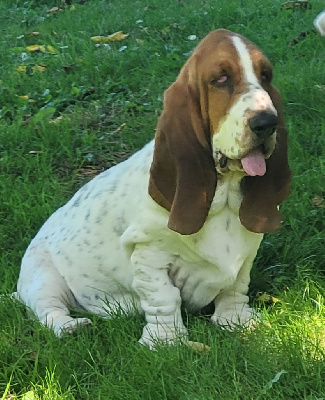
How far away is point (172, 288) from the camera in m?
3.48

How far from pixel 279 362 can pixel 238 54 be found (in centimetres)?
130

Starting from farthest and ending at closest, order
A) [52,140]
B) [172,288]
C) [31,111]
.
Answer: [31,111] < [52,140] < [172,288]

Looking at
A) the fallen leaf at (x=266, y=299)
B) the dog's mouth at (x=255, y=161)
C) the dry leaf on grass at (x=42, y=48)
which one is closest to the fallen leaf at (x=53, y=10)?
the dry leaf on grass at (x=42, y=48)

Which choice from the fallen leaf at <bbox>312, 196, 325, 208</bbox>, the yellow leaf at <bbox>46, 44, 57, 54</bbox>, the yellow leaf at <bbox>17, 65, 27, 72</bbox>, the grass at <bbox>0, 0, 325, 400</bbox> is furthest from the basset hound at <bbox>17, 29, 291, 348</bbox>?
the yellow leaf at <bbox>46, 44, 57, 54</bbox>

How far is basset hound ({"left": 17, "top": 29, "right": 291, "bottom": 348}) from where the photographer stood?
3.08m

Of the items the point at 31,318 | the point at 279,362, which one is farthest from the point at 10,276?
the point at 279,362

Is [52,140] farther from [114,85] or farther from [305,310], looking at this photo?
[305,310]

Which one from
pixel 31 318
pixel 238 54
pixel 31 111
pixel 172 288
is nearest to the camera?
pixel 238 54

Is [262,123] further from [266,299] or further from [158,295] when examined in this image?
[266,299]

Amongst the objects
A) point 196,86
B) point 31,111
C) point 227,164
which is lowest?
point 31,111

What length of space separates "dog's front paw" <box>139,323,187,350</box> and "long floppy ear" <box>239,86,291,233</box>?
1.90 ft

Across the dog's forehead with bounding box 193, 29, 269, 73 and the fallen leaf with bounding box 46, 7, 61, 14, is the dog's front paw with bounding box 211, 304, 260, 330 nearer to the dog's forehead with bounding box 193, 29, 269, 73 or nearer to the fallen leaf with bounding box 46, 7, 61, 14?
the dog's forehead with bounding box 193, 29, 269, 73

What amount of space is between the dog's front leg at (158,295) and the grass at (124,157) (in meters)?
0.10

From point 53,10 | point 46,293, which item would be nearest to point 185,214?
point 46,293
